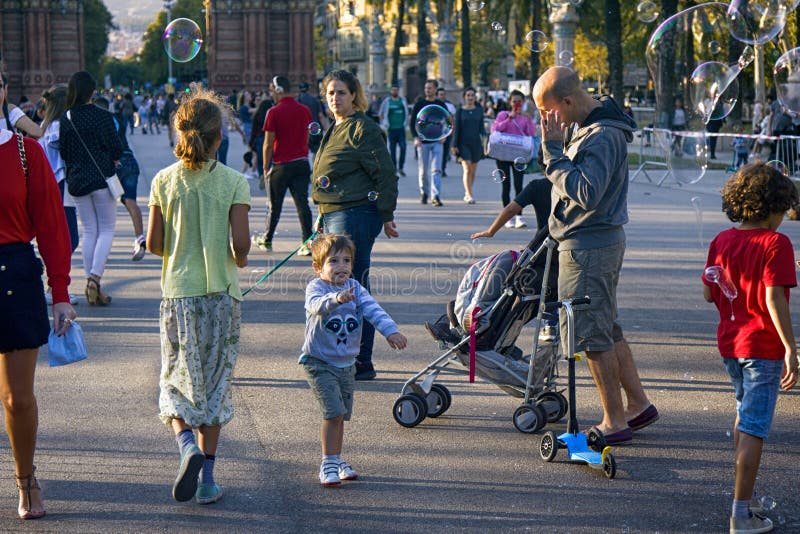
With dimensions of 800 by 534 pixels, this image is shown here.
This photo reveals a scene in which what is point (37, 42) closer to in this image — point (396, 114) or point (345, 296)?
point (396, 114)

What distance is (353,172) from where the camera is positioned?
7.69 m

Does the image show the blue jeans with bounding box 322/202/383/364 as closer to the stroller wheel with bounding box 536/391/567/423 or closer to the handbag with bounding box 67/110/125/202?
the stroller wheel with bounding box 536/391/567/423

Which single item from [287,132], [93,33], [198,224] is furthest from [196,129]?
[93,33]

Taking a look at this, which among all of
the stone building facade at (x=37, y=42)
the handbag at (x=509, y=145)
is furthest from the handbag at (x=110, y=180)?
the stone building facade at (x=37, y=42)

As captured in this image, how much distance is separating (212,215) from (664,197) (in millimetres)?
16653

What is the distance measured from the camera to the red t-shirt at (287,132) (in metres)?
13.8

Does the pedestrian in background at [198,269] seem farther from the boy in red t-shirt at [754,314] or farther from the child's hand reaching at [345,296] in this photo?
the boy in red t-shirt at [754,314]

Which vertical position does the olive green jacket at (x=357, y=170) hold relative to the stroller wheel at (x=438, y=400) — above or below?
above

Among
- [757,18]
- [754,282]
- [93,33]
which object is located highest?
[93,33]

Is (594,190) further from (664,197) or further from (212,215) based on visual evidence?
(664,197)

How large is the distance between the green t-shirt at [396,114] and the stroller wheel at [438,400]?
16.4 metres

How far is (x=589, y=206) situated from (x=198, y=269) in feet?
6.08

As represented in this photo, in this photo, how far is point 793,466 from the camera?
605cm

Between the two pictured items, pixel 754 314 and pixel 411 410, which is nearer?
pixel 754 314
